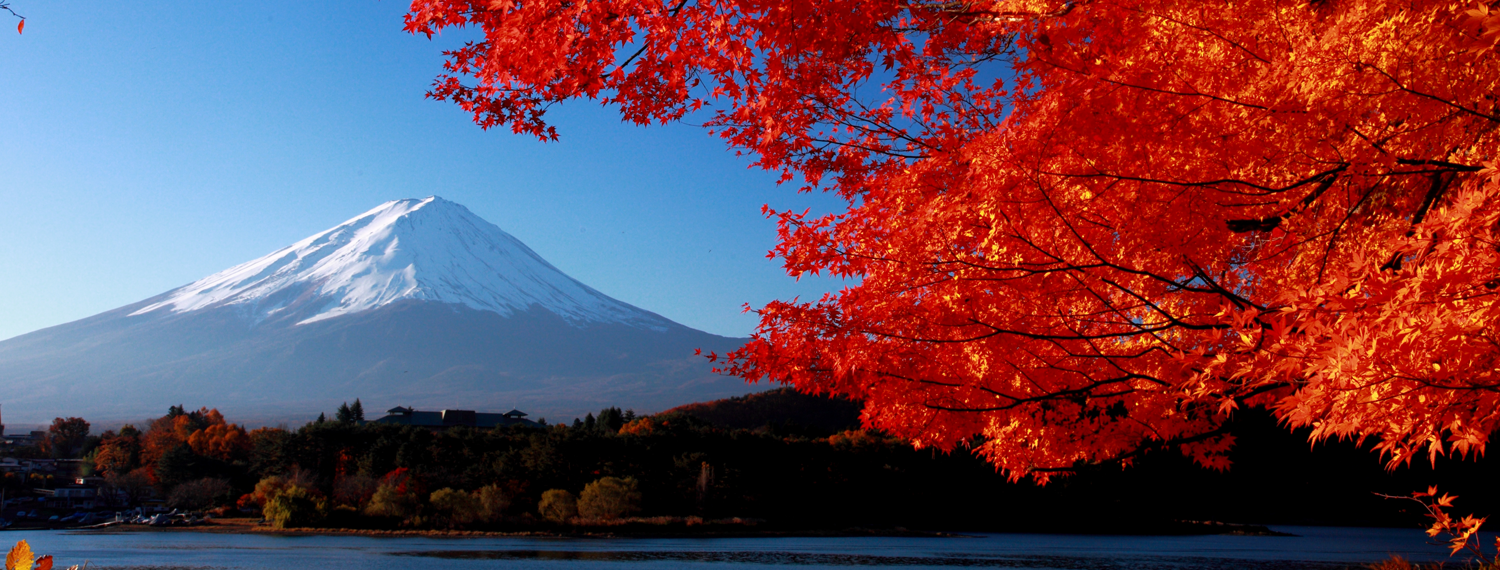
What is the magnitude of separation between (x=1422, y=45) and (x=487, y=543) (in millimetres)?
48144

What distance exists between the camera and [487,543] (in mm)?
45875

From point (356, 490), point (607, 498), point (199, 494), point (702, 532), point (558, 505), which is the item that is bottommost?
point (199, 494)

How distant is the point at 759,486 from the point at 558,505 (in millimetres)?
11405

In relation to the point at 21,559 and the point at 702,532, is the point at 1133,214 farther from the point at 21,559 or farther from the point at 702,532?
the point at 702,532

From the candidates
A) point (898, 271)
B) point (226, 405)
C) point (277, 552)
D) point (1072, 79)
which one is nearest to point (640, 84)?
point (898, 271)

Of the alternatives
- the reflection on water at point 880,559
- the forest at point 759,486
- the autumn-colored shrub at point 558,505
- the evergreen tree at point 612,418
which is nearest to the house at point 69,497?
the forest at point 759,486

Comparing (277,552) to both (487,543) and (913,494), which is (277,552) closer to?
(487,543)

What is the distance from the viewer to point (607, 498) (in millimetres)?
47469

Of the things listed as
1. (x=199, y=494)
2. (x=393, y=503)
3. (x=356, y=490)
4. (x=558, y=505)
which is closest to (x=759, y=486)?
(x=558, y=505)

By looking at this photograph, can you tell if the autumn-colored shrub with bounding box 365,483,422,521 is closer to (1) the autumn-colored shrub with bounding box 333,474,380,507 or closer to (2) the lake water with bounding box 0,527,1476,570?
(2) the lake water with bounding box 0,527,1476,570

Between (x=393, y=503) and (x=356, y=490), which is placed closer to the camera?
(x=393, y=503)

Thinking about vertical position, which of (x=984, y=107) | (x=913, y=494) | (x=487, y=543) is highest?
(x=984, y=107)

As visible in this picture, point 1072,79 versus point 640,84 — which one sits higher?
point 640,84

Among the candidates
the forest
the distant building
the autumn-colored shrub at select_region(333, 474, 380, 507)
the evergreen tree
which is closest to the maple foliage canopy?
the forest
